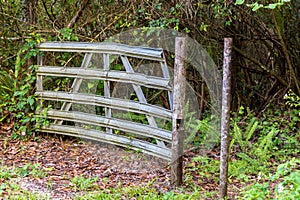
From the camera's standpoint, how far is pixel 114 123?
6012mm

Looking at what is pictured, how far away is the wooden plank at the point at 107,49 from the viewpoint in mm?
5281

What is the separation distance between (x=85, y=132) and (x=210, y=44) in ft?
8.39

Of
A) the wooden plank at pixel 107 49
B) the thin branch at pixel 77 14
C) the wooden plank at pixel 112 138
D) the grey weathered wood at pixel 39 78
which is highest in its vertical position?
the thin branch at pixel 77 14

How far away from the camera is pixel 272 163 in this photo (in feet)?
18.5

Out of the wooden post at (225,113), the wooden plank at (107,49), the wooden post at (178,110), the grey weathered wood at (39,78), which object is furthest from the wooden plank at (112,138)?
the wooden plank at (107,49)

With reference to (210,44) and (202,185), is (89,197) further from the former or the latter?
(210,44)

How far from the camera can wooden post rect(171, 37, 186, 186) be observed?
4.62 meters

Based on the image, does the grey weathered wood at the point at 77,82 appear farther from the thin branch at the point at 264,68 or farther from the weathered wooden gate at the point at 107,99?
the thin branch at the point at 264,68

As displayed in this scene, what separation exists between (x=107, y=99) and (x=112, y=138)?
22.7 inches

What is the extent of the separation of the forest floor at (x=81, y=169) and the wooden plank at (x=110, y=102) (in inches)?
25.9

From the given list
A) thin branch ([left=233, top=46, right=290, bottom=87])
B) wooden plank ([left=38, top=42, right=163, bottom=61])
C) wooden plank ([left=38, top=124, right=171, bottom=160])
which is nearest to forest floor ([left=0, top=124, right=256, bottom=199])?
wooden plank ([left=38, top=124, right=171, bottom=160])

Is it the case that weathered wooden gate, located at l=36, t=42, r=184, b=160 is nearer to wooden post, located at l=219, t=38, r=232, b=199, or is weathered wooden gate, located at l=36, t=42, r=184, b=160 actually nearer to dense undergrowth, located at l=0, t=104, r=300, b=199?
dense undergrowth, located at l=0, t=104, r=300, b=199

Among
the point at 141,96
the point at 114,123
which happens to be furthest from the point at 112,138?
the point at 141,96

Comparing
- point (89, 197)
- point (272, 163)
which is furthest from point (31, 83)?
point (272, 163)
